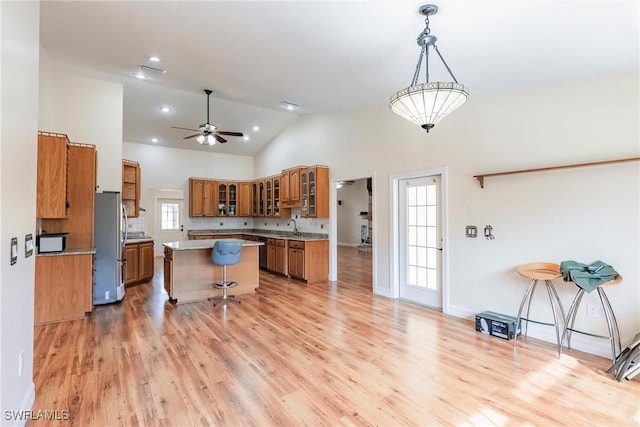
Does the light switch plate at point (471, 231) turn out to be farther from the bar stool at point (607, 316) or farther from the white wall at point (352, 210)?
the white wall at point (352, 210)

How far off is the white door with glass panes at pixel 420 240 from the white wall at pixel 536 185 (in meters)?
0.28

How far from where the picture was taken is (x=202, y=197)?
8695 mm

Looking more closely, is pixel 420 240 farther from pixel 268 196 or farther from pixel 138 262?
pixel 138 262

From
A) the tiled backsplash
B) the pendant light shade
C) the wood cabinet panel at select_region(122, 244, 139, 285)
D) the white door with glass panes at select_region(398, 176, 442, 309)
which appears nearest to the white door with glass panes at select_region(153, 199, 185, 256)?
the tiled backsplash

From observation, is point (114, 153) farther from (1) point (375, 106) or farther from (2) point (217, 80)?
(1) point (375, 106)

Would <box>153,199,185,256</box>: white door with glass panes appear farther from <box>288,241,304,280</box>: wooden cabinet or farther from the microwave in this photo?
the microwave

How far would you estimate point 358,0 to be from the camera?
7.84ft

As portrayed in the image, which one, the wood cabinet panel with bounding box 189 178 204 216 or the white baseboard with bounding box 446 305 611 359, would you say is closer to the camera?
the white baseboard with bounding box 446 305 611 359

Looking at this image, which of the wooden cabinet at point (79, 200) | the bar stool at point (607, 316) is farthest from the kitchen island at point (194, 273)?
the bar stool at point (607, 316)

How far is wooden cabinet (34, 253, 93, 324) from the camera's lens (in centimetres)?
385

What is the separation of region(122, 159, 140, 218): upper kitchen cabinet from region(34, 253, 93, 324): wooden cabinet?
2.05 meters

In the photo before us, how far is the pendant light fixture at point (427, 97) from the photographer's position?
2.18 metres

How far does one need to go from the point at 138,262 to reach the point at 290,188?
336 cm

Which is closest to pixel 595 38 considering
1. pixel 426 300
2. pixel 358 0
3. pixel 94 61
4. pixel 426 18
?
pixel 426 18
